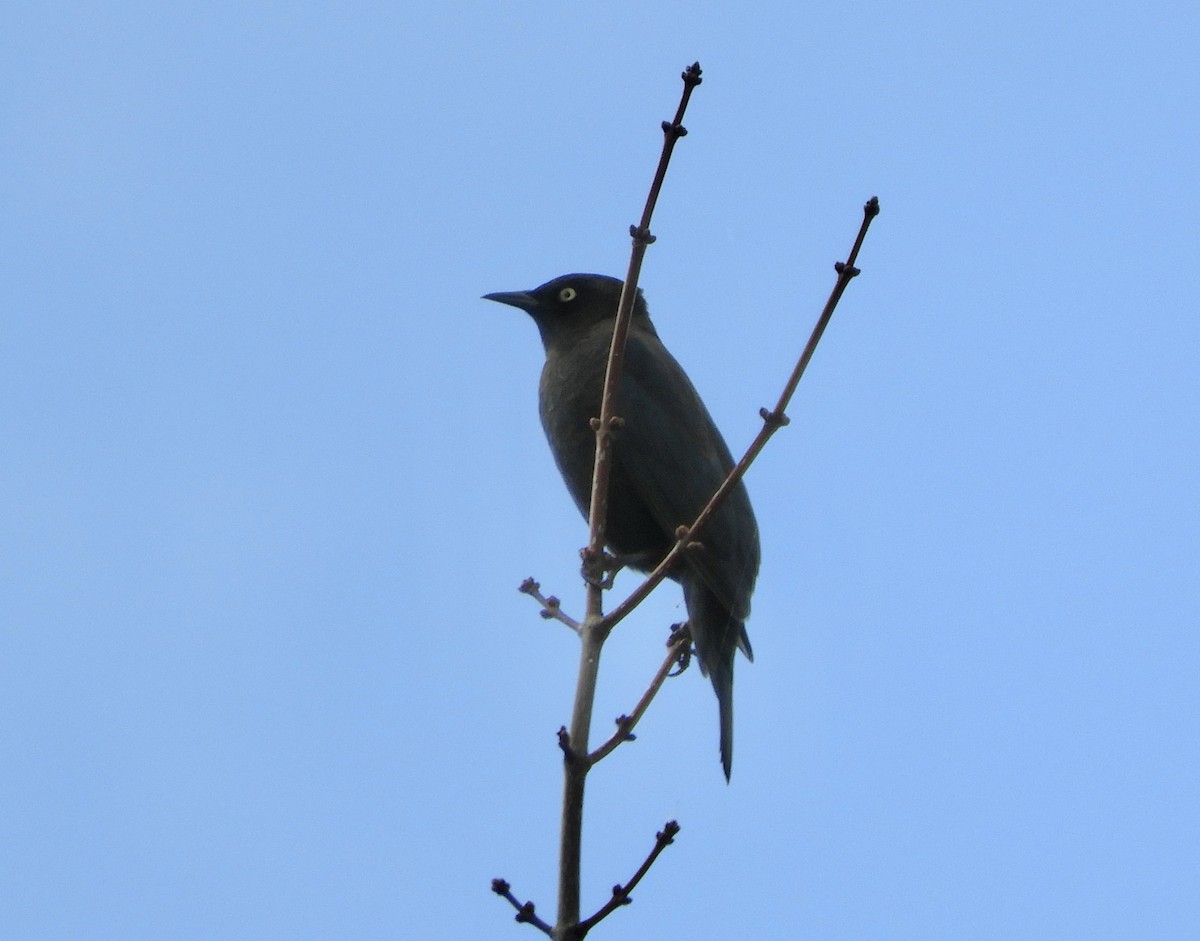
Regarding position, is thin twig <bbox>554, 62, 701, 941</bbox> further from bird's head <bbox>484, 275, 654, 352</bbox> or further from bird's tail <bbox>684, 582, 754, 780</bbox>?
bird's head <bbox>484, 275, 654, 352</bbox>

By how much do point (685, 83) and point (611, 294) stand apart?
439cm

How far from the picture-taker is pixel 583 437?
21.5ft

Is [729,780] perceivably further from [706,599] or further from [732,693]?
[706,599]

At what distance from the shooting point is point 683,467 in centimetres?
647

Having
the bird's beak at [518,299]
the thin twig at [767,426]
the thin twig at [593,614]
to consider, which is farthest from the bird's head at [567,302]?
the thin twig at [767,426]

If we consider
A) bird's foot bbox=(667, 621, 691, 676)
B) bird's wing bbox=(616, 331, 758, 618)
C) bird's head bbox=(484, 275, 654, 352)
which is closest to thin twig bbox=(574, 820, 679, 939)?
bird's foot bbox=(667, 621, 691, 676)

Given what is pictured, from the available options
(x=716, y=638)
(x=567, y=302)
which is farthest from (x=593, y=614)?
(x=567, y=302)

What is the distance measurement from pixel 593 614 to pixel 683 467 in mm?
3159

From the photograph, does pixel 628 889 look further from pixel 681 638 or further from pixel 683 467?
pixel 683 467

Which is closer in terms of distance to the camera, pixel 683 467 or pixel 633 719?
pixel 633 719

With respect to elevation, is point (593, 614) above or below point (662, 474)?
below

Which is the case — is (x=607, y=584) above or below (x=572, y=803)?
above

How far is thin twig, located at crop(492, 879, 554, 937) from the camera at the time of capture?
2750 millimetres

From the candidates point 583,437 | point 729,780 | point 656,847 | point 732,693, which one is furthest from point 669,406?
point 656,847
